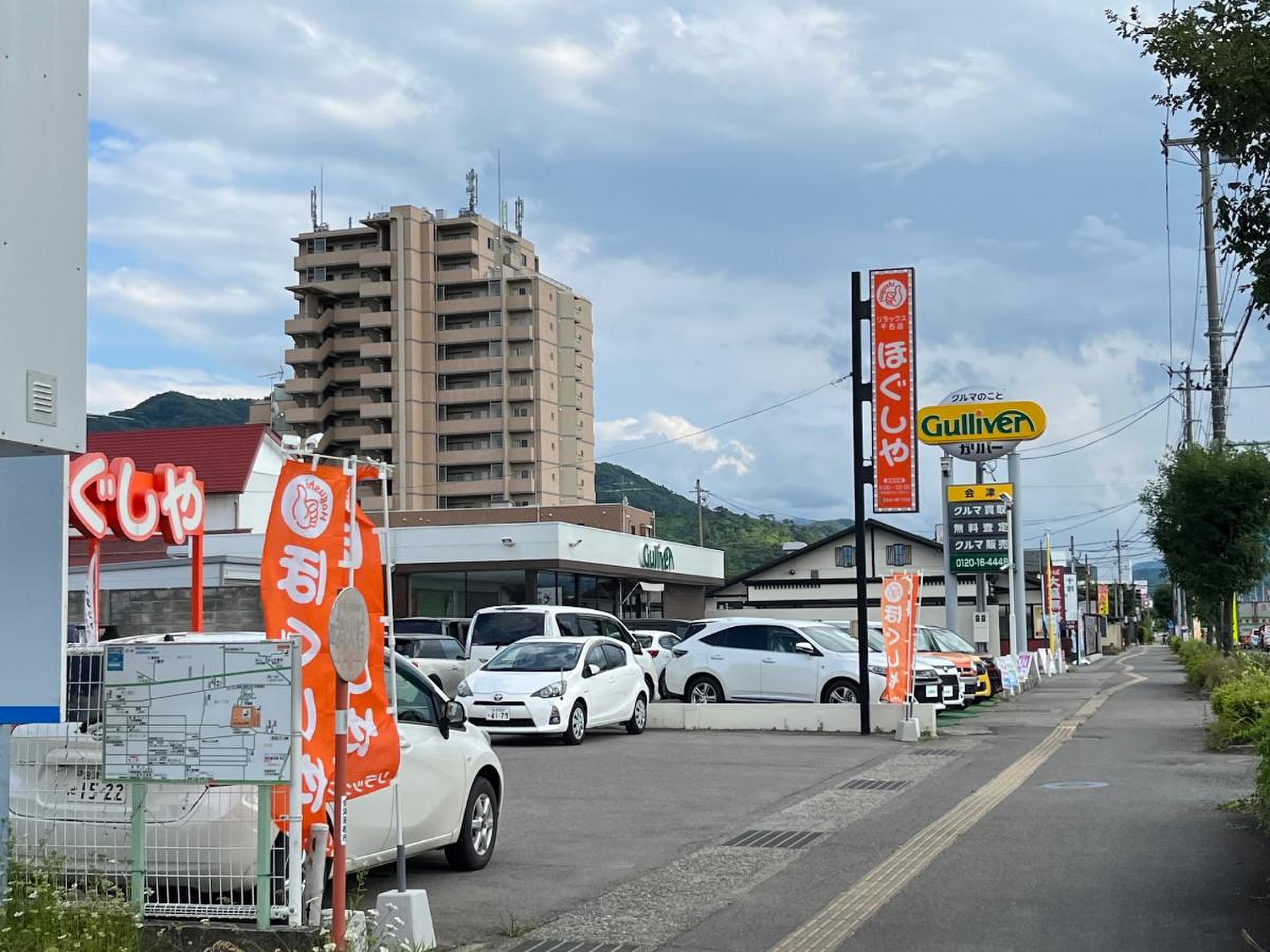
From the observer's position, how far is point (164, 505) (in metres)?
21.1

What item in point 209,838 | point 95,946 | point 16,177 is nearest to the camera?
point 16,177

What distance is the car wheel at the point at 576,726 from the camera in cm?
2050

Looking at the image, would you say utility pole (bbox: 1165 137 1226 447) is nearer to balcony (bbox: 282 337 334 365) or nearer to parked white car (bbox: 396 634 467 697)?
parked white car (bbox: 396 634 467 697)

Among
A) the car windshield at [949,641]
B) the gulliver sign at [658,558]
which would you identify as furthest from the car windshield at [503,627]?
the gulliver sign at [658,558]

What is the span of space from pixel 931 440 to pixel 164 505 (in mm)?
27462

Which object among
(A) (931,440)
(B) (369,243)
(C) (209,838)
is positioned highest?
(B) (369,243)

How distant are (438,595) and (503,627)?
77.6 feet

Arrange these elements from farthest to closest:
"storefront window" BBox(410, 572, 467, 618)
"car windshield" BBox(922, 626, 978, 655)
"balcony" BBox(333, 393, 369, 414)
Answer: "balcony" BBox(333, 393, 369, 414)
"storefront window" BBox(410, 572, 467, 618)
"car windshield" BBox(922, 626, 978, 655)

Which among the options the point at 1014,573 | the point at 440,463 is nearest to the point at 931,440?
the point at 1014,573

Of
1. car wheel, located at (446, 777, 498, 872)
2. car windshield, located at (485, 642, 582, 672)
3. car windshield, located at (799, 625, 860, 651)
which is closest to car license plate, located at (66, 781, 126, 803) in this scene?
car wheel, located at (446, 777, 498, 872)

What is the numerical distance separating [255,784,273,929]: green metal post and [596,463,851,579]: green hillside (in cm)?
8915

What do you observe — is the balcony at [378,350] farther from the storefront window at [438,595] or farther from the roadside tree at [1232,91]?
the roadside tree at [1232,91]

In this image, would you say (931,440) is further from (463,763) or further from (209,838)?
(209,838)

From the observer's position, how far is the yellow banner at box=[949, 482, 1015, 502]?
42.6 meters
